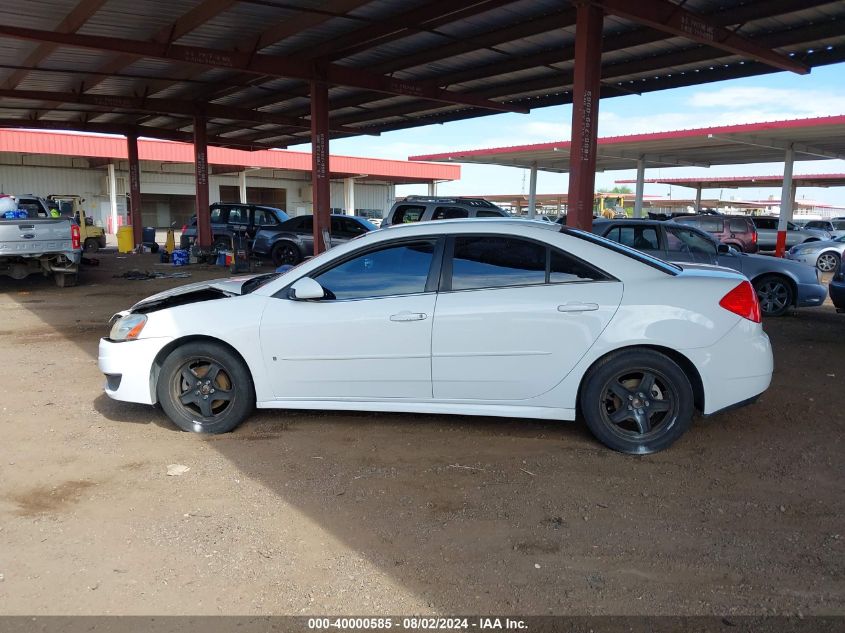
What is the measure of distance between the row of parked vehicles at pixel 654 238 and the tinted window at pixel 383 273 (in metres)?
2.91

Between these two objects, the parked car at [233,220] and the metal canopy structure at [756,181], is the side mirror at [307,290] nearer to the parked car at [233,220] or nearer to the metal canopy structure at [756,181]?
the parked car at [233,220]

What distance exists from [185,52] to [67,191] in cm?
3377

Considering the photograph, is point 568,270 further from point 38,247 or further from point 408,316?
point 38,247

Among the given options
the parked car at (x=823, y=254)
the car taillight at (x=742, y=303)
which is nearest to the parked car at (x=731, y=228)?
the parked car at (x=823, y=254)

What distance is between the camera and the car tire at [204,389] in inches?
193

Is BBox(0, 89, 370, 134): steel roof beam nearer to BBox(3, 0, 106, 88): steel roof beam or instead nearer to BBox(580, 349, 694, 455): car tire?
BBox(3, 0, 106, 88): steel roof beam

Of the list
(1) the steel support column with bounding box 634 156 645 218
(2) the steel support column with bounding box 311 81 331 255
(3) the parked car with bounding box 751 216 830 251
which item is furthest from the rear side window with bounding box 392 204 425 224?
(1) the steel support column with bounding box 634 156 645 218

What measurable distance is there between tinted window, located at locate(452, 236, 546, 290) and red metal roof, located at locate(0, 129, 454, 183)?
3725 cm

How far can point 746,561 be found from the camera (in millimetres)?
3254

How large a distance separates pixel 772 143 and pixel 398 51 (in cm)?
1795

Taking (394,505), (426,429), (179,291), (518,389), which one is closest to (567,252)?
(518,389)

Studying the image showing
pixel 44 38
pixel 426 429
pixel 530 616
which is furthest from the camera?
pixel 44 38

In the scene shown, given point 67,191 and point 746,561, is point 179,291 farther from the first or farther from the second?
point 67,191

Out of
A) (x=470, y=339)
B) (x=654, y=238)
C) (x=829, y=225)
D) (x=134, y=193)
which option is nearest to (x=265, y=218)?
(x=134, y=193)
